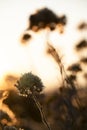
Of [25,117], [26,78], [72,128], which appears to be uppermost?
[25,117]

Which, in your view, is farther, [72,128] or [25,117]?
[25,117]

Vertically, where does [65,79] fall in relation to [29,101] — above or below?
below

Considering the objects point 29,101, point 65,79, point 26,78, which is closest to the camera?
point 26,78

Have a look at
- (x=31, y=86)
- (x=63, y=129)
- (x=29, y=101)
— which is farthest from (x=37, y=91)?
(x=29, y=101)

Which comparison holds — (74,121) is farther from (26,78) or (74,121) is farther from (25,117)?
(26,78)

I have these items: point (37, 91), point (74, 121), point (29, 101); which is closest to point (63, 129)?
point (74, 121)

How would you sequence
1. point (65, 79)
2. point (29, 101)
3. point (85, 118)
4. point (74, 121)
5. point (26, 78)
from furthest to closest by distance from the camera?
point (29, 101), point (85, 118), point (74, 121), point (65, 79), point (26, 78)
